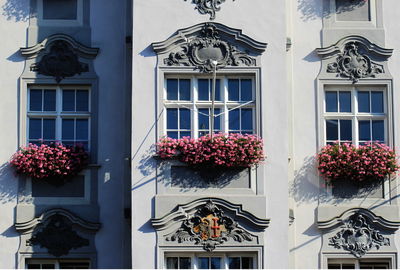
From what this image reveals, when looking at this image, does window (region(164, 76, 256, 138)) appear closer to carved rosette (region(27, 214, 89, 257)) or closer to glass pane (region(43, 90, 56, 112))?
glass pane (region(43, 90, 56, 112))

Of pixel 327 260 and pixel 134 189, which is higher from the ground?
pixel 134 189

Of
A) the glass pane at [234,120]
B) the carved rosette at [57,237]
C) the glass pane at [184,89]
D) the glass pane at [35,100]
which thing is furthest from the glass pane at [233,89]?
the carved rosette at [57,237]

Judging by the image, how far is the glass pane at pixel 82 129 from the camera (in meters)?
17.5

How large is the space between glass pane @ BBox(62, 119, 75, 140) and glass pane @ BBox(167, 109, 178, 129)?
1662 mm

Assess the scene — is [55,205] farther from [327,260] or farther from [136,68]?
[327,260]

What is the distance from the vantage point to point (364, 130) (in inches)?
691

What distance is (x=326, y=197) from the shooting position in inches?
675

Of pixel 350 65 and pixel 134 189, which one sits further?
pixel 350 65

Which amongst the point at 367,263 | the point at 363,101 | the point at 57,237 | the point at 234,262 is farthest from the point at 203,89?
the point at 367,263

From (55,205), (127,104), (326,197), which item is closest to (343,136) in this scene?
(326,197)

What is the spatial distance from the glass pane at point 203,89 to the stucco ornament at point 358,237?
2970mm

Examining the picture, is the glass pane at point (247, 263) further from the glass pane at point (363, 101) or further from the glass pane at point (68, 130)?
the glass pane at point (68, 130)

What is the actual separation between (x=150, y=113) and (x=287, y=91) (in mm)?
2285

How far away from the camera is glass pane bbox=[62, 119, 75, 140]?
57.5ft
